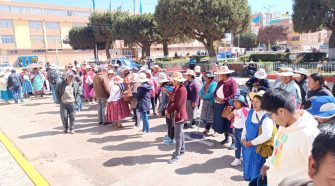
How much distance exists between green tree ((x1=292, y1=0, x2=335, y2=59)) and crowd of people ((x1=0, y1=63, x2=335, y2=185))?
58.0 feet

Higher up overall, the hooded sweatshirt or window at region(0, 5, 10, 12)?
window at region(0, 5, 10, 12)

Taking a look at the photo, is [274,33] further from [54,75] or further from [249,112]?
[249,112]

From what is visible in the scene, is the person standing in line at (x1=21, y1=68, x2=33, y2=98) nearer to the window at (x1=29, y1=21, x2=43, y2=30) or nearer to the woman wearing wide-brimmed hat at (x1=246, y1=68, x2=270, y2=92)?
the woman wearing wide-brimmed hat at (x1=246, y1=68, x2=270, y2=92)

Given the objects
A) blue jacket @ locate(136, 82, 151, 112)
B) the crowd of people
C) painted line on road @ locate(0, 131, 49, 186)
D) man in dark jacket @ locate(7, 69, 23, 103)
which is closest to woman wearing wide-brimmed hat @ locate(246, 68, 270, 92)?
the crowd of people

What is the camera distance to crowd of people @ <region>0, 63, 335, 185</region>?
226 cm

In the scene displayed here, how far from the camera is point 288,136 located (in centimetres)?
235

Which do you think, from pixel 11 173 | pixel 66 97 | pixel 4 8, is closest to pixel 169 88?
pixel 66 97

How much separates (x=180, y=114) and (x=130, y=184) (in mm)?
1562

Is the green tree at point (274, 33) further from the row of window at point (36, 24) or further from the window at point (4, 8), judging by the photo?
the window at point (4, 8)

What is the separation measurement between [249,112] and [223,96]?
7.26 feet

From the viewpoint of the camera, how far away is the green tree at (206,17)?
933 inches

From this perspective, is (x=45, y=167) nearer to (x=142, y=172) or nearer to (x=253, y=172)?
(x=142, y=172)

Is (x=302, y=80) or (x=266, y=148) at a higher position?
(x=302, y=80)

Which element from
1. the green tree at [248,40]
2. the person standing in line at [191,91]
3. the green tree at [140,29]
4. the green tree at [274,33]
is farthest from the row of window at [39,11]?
the person standing in line at [191,91]
